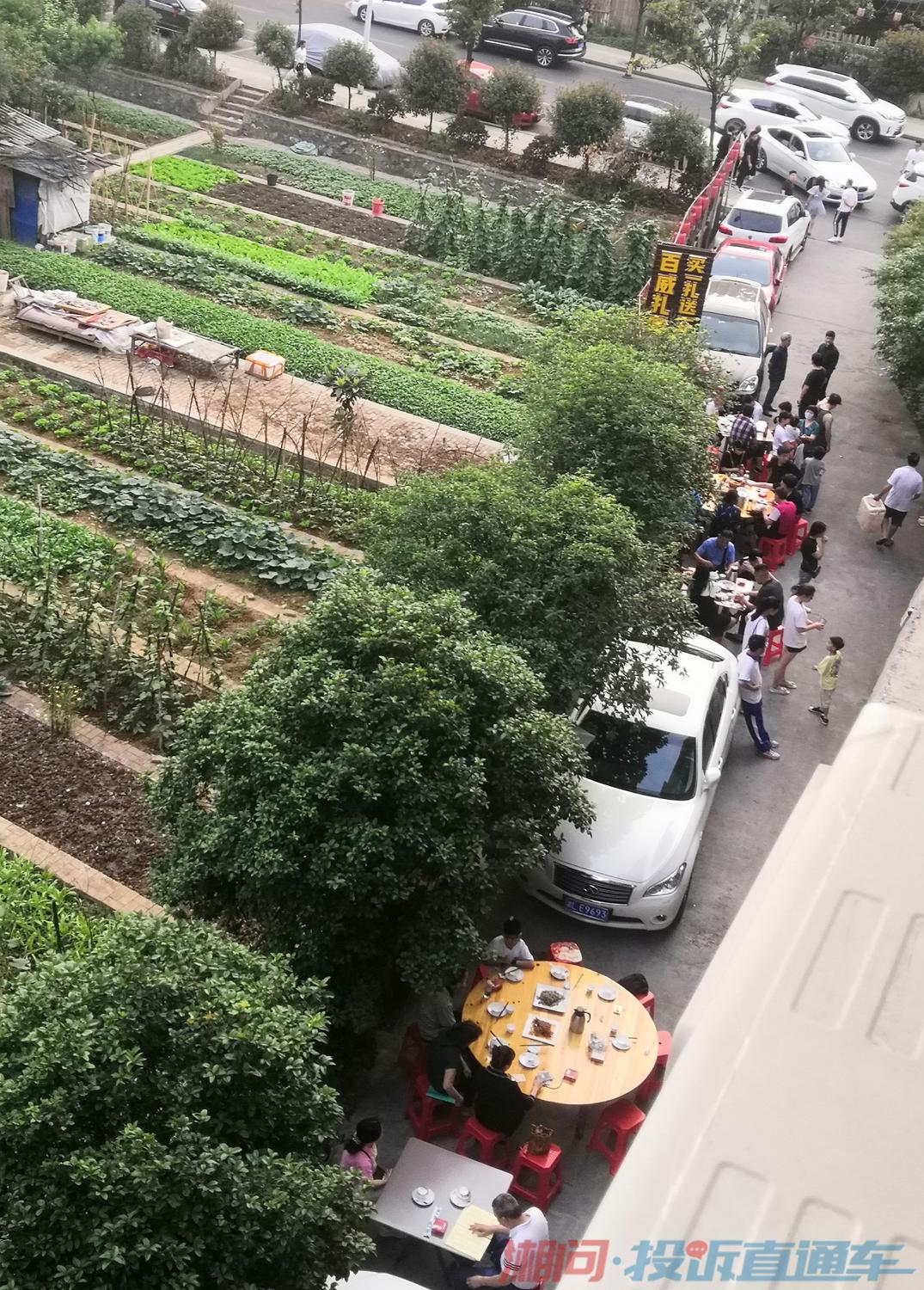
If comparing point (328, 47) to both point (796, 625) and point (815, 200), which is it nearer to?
point (815, 200)

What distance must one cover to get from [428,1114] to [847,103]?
31950 millimetres

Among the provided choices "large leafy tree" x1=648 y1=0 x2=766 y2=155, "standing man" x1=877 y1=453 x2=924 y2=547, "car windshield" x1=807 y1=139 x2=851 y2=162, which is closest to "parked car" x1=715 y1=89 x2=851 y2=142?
"car windshield" x1=807 y1=139 x2=851 y2=162

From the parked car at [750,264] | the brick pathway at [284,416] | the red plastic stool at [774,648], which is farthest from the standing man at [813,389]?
the red plastic stool at [774,648]

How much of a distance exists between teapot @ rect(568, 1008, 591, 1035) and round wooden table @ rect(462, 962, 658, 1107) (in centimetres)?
3

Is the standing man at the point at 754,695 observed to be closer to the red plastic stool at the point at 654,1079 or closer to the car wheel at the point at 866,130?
the red plastic stool at the point at 654,1079

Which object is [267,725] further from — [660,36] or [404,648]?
[660,36]

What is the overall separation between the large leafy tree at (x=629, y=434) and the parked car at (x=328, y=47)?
2065 cm

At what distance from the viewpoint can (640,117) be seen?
96.1 feet

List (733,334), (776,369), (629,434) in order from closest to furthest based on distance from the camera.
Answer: (629,434), (776,369), (733,334)

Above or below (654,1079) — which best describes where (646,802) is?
above

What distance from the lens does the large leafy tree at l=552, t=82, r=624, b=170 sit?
88.1 feet

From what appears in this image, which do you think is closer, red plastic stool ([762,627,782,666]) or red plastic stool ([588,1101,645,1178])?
red plastic stool ([588,1101,645,1178])

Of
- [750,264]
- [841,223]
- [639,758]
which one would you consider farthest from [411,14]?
[639,758]

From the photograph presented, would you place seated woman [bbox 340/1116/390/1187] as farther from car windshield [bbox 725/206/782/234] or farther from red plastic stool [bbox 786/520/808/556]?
car windshield [bbox 725/206/782/234]
